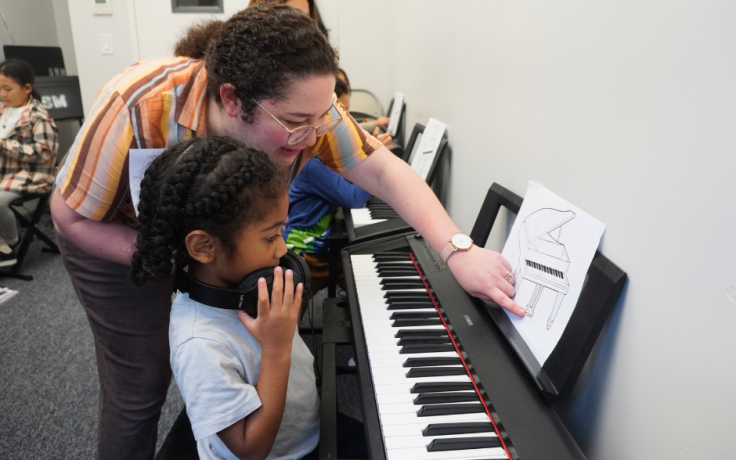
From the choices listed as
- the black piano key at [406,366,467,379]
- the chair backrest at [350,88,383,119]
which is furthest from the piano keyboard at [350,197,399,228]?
the chair backrest at [350,88,383,119]

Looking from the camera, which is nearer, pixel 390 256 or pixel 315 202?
pixel 390 256

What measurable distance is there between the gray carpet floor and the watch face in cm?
111

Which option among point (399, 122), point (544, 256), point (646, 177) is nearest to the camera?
point (646, 177)

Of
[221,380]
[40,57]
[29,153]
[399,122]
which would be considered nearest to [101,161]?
[221,380]

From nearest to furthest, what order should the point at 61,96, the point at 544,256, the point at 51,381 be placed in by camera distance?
1. the point at 544,256
2. the point at 51,381
3. the point at 61,96

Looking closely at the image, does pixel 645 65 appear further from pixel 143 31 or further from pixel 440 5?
pixel 143 31

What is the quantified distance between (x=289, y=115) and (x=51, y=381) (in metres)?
1.91

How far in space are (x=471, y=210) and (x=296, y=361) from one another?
75 centimetres

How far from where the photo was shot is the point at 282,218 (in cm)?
88

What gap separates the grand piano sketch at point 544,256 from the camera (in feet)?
2.75

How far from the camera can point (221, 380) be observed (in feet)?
2.58

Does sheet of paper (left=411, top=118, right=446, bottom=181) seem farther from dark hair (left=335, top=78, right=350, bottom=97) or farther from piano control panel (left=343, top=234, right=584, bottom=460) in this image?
piano control panel (left=343, top=234, right=584, bottom=460)

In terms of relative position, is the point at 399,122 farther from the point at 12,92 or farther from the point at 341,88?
the point at 12,92

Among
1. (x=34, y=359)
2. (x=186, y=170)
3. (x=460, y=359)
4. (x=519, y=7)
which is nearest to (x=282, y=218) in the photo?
(x=186, y=170)
